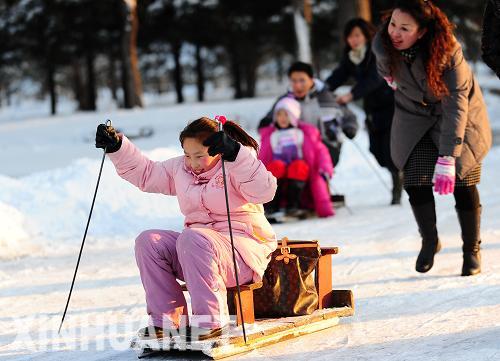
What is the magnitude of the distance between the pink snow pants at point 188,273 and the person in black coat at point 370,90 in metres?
4.73

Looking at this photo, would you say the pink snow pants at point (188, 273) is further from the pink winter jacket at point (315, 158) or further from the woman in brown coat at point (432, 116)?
the pink winter jacket at point (315, 158)

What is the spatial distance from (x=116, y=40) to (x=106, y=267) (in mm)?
28713

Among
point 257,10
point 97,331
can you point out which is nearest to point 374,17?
point 257,10

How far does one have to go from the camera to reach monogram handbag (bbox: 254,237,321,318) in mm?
4266

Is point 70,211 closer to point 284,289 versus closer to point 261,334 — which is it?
point 284,289

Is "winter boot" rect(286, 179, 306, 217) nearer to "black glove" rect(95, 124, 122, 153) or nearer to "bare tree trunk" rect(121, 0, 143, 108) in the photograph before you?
"black glove" rect(95, 124, 122, 153)

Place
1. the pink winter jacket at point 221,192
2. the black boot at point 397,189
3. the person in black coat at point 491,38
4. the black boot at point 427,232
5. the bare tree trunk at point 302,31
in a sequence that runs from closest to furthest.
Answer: the pink winter jacket at point 221,192
the person in black coat at point 491,38
the black boot at point 427,232
the black boot at point 397,189
the bare tree trunk at point 302,31

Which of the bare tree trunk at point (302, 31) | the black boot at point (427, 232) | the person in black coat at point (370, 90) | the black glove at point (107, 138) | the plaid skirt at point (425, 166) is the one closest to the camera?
the black glove at point (107, 138)

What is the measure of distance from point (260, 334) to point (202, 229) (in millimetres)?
522

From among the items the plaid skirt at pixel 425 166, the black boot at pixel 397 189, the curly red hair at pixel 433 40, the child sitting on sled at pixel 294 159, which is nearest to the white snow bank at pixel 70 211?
the child sitting on sled at pixel 294 159

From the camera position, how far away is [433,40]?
4922 millimetres

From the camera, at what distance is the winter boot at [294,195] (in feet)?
28.1

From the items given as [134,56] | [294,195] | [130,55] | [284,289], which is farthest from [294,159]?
[134,56]

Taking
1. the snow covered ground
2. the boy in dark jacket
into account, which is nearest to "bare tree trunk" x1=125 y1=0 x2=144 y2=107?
the snow covered ground
